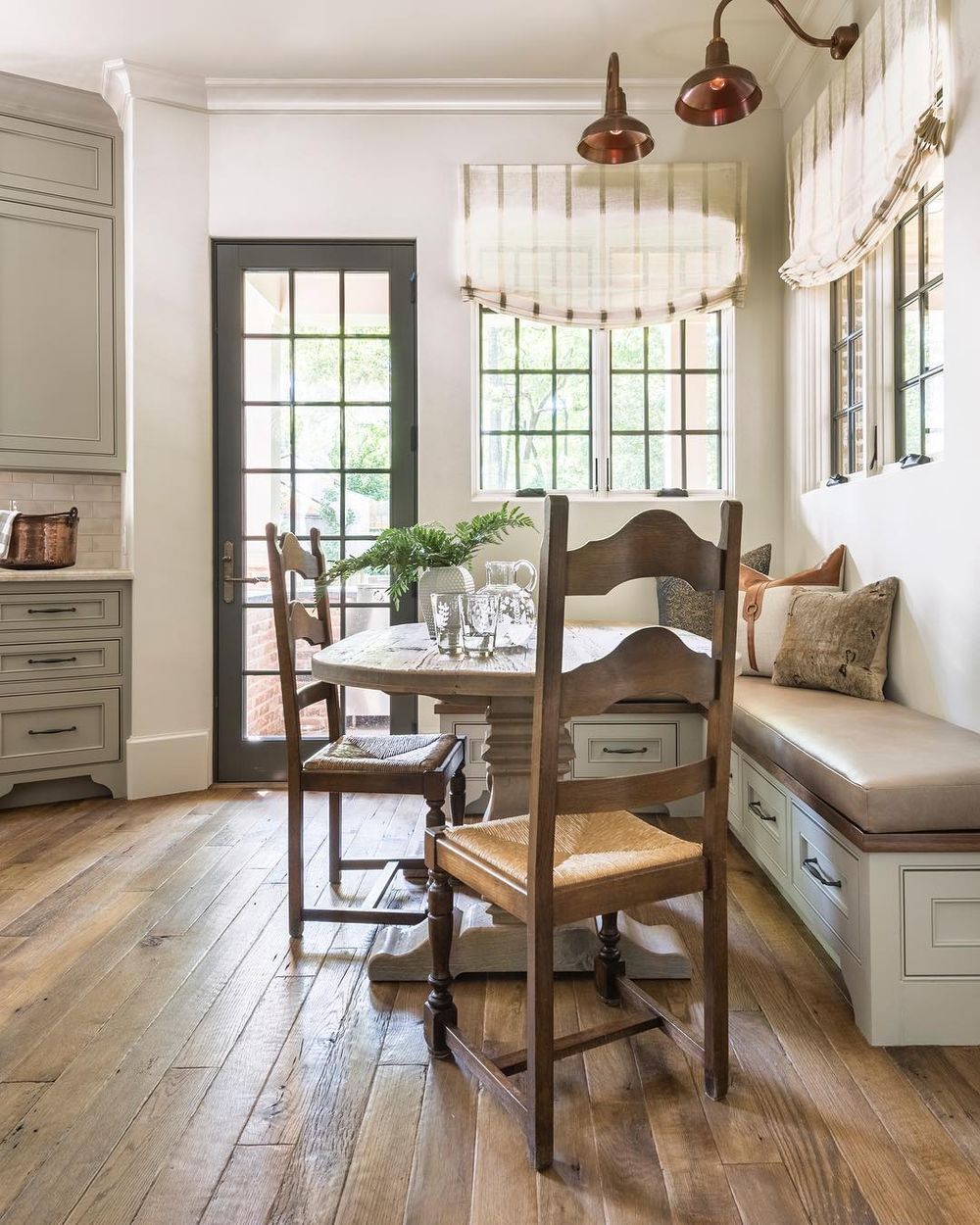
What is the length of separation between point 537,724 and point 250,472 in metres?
2.94

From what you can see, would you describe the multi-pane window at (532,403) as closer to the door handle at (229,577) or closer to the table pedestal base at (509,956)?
the door handle at (229,577)

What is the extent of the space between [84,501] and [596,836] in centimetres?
328

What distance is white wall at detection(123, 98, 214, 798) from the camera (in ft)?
11.8

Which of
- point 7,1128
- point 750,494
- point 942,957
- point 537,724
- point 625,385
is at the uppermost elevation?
point 625,385

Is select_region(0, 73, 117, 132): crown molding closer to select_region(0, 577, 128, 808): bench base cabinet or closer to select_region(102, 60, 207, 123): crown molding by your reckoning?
select_region(102, 60, 207, 123): crown molding

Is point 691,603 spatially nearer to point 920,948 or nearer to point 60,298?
point 920,948

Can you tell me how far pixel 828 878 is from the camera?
1.87 m

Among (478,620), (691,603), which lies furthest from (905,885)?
(691,603)

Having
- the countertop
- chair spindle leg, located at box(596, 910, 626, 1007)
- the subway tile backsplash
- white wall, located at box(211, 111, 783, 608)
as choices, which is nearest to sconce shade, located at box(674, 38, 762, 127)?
white wall, located at box(211, 111, 783, 608)

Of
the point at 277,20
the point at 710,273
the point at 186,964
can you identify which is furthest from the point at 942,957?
the point at 277,20

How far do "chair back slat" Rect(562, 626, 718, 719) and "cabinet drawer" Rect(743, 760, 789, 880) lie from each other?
100 centimetres

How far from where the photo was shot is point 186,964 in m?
2.00

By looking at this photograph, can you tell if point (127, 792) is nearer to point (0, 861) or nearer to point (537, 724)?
point (0, 861)

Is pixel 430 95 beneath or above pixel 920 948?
above
